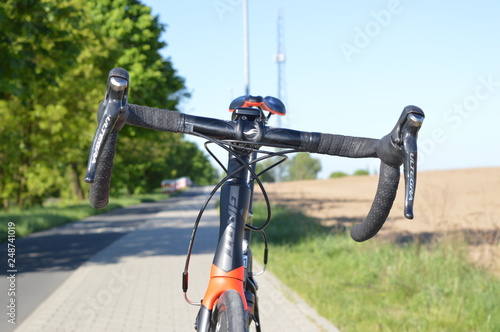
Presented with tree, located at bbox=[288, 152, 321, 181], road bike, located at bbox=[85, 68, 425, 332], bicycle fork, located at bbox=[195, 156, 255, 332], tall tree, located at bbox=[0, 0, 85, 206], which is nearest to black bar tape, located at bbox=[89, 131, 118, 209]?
road bike, located at bbox=[85, 68, 425, 332]

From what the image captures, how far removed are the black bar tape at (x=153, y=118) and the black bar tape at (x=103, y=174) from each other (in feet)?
0.27

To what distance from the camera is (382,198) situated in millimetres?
1759

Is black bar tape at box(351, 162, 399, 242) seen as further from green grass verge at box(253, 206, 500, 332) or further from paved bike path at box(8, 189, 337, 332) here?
paved bike path at box(8, 189, 337, 332)

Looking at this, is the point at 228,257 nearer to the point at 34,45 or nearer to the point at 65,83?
the point at 34,45

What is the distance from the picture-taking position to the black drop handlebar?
1.51m

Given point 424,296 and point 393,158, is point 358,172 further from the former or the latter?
point 393,158

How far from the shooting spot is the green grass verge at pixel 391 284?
5402 mm

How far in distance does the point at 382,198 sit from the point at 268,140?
1.36ft

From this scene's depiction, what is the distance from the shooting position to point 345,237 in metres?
9.90

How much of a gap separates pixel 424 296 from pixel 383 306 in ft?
1.50

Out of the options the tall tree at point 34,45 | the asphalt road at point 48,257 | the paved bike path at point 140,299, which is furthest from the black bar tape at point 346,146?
the tall tree at point 34,45

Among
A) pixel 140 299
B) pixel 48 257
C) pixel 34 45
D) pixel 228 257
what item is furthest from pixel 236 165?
pixel 48 257

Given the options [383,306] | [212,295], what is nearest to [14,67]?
[383,306]

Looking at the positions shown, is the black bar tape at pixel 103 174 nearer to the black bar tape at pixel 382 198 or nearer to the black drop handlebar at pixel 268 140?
the black drop handlebar at pixel 268 140
